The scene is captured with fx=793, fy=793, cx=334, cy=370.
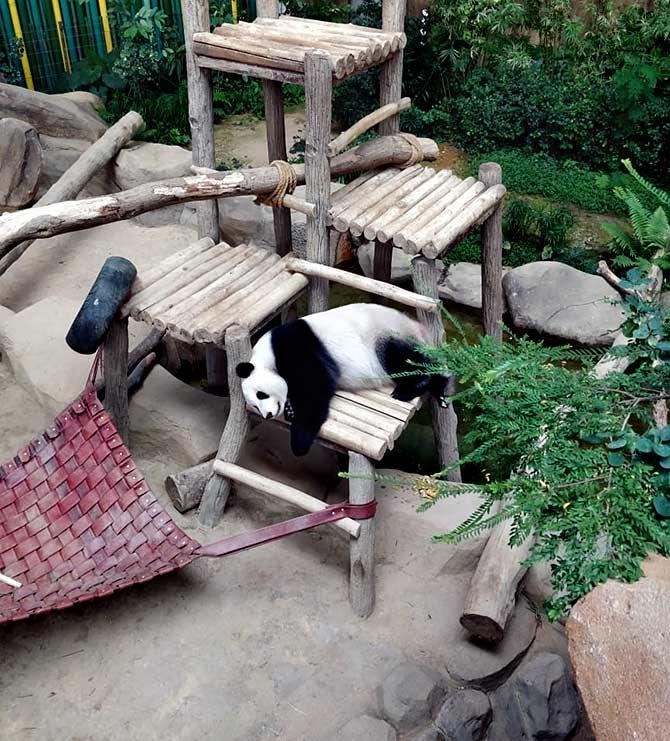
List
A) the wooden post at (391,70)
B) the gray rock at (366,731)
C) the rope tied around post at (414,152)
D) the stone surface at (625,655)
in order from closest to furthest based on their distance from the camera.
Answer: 1. the stone surface at (625,655)
2. the gray rock at (366,731)
3. the wooden post at (391,70)
4. the rope tied around post at (414,152)

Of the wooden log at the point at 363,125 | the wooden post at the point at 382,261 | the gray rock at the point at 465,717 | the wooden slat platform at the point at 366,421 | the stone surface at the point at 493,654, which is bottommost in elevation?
the stone surface at the point at 493,654

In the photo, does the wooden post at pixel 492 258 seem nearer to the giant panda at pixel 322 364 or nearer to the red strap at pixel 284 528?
the giant panda at pixel 322 364

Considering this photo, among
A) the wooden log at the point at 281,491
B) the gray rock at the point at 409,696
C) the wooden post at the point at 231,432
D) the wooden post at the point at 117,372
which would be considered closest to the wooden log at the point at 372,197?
the wooden post at the point at 231,432

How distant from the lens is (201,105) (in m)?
3.97

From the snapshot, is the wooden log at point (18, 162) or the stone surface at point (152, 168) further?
the stone surface at point (152, 168)

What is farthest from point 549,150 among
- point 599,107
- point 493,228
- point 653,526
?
point 653,526

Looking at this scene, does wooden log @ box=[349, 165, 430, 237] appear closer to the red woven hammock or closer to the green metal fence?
the red woven hammock

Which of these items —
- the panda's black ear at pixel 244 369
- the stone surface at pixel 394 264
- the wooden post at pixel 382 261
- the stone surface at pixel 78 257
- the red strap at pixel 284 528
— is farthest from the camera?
the stone surface at pixel 394 264

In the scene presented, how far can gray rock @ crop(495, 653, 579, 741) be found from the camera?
107 inches

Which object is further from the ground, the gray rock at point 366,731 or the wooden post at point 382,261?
the wooden post at point 382,261

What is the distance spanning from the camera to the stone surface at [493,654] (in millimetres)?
3055

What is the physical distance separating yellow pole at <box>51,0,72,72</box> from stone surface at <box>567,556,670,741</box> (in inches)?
306

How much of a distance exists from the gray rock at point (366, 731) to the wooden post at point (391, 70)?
2970mm

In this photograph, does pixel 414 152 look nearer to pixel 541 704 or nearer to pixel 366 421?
pixel 366 421
